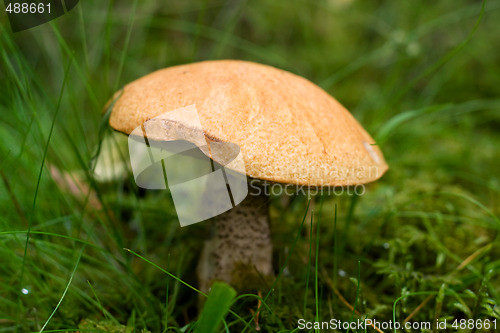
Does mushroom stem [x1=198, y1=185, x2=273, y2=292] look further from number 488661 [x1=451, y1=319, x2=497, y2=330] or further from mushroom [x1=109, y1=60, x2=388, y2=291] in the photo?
number 488661 [x1=451, y1=319, x2=497, y2=330]

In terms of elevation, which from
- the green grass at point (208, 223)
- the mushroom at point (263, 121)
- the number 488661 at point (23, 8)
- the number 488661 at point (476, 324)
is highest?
the number 488661 at point (23, 8)

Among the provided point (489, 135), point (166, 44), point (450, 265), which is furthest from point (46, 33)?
point (489, 135)

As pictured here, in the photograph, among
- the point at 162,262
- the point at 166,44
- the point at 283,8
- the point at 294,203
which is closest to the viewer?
the point at 162,262

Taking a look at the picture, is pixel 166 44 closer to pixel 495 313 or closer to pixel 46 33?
pixel 46 33

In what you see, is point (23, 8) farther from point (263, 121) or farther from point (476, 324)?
point (476, 324)
